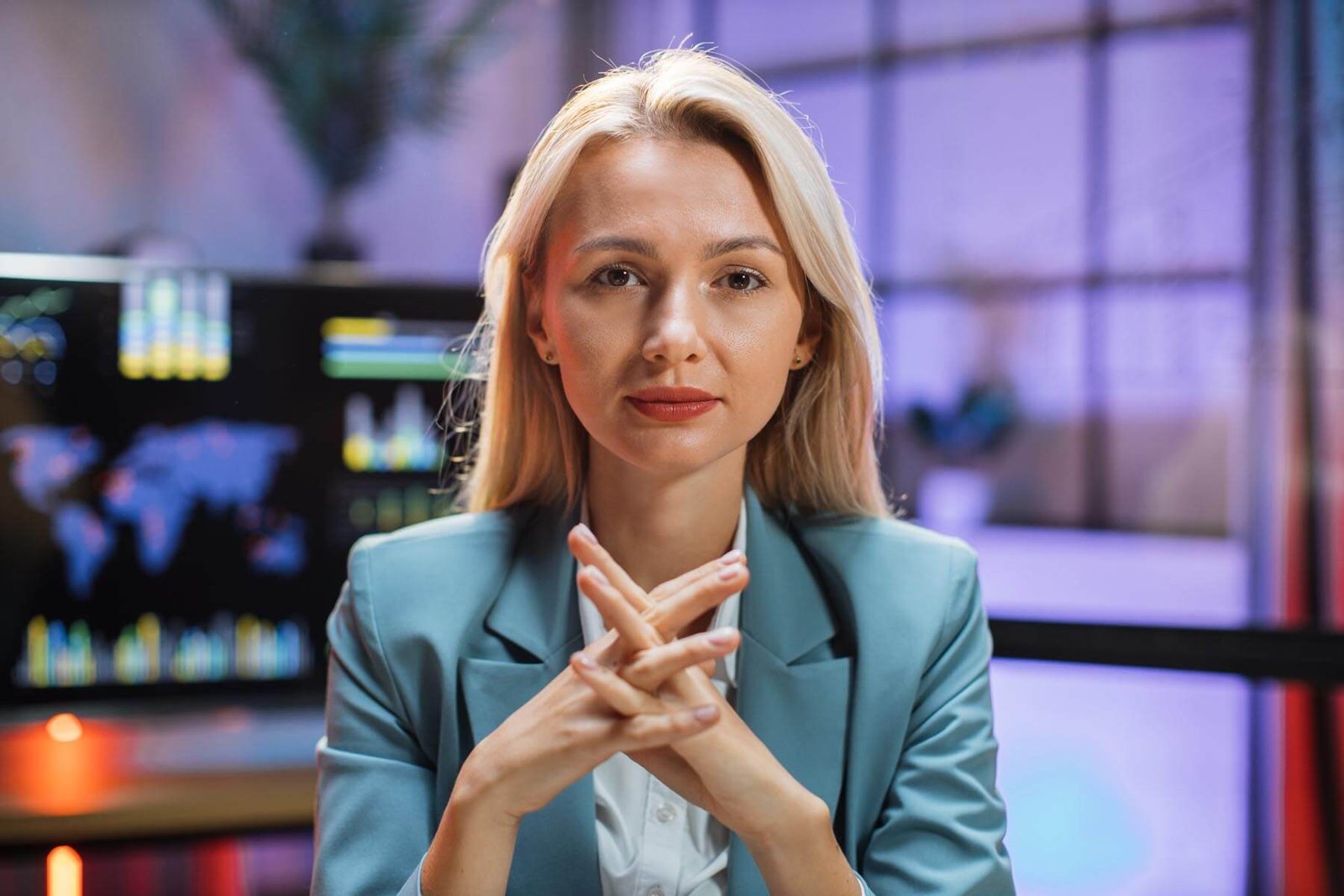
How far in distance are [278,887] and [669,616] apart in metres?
2.13

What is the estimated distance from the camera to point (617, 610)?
3.33ft

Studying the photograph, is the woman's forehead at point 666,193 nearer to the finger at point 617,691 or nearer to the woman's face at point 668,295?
the woman's face at point 668,295

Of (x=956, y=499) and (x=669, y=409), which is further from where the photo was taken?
(x=956, y=499)

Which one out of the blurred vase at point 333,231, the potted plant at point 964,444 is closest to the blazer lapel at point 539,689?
the blurred vase at point 333,231

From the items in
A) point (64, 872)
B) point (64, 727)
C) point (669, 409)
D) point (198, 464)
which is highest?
point (669, 409)

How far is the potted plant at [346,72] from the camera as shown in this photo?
363 centimetres

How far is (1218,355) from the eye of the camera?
3.51 metres

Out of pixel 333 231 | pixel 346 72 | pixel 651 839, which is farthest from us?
pixel 333 231

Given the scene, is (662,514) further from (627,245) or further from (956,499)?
(956,499)

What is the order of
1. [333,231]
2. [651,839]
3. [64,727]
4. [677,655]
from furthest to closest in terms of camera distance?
[333,231], [64,727], [651,839], [677,655]

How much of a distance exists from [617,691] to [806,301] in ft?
1.70

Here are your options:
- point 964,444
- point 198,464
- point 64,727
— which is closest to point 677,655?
point 198,464

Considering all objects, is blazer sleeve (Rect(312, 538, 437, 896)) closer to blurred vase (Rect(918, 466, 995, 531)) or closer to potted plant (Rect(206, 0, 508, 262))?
potted plant (Rect(206, 0, 508, 262))

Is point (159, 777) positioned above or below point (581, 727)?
below
